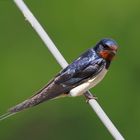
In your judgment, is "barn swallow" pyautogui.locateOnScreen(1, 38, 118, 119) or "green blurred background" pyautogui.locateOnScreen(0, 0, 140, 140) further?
"green blurred background" pyautogui.locateOnScreen(0, 0, 140, 140)

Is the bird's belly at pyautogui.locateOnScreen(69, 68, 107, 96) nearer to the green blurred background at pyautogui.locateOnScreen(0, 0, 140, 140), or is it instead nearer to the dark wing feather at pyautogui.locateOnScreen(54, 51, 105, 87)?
the dark wing feather at pyautogui.locateOnScreen(54, 51, 105, 87)

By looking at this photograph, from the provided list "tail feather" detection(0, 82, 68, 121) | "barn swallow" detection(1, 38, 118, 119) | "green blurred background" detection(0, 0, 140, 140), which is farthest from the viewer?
"green blurred background" detection(0, 0, 140, 140)

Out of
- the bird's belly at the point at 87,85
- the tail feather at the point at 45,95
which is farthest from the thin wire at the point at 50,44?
the bird's belly at the point at 87,85

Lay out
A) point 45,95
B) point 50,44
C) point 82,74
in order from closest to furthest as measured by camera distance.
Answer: point 50,44, point 45,95, point 82,74

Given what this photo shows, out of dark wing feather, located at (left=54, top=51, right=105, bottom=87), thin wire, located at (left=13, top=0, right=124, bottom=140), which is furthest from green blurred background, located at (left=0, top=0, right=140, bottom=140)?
thin wire, located at (left=13, top=0, right=124, bottom=140)

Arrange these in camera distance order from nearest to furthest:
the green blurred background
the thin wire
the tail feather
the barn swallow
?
1. the thin wire
2. the tail feather
3. the barn swallow
4. the green blurred background

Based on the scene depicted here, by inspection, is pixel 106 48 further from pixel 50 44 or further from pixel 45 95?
pixel 50 44

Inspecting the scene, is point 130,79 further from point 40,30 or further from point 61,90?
point 40,30

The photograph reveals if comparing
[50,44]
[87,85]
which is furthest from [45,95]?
[50,44]
